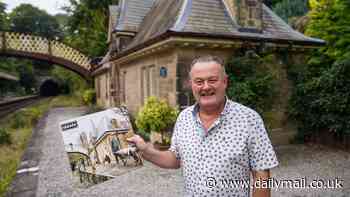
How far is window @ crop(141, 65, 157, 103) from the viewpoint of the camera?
796 cm

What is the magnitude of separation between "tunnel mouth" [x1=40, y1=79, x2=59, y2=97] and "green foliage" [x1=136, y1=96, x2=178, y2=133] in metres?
39.1

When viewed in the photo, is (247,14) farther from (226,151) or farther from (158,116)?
(226,151)

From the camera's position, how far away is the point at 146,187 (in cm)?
454

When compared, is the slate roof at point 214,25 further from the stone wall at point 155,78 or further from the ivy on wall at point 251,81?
the stone wall at point 155,78

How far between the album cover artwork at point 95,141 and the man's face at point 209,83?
1.70m

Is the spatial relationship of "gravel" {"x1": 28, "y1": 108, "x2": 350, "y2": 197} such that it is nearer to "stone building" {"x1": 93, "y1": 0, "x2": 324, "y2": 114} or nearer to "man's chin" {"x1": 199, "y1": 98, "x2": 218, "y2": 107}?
"stone building" {"x1": 93, "y1": 0, "x2": 324, "y2": 114}

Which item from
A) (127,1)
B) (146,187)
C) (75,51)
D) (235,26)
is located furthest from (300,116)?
(75,51)

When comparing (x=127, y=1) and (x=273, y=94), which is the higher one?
(x=127, y=1)

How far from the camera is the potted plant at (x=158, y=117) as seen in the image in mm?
6195

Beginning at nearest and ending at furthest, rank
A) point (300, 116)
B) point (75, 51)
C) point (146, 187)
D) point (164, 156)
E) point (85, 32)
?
1. point (164, 156)
2. point (146, 187)
3. point (300, 116)
4. point (75, 51)
5. point (85, 32)

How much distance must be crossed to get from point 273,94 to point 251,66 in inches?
Result: 34.8

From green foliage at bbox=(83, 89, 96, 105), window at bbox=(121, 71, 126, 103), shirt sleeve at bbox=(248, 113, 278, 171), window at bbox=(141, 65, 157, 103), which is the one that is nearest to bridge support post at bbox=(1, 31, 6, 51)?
green foliage at bbox=(83, 89, 96, 105)

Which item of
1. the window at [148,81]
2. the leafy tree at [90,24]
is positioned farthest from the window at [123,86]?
the leafy tree at [90,24]

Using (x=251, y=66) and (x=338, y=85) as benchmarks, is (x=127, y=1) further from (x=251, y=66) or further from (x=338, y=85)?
(x=338, y=85)
